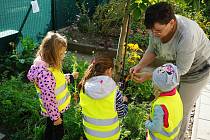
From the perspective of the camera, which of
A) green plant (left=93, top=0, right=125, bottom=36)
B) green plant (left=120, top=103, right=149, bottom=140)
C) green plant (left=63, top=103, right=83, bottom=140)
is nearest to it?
green plant (left=63, top=103, right=83, bottom=140)

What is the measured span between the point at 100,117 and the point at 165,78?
646 mm

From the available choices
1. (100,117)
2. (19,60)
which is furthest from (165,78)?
(19,60)

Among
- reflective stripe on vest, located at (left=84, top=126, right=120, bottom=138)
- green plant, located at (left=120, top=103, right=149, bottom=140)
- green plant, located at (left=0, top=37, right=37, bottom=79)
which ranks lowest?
green plant, located at (left=120, top=103, right=149, bottom=140)

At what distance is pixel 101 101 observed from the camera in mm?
2592

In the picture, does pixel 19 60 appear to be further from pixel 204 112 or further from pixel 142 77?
pixel 204 112

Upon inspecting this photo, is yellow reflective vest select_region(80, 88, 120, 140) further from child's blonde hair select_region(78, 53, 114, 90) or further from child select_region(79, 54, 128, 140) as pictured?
child's blonde hair select_region(78, 53, 114, 90)

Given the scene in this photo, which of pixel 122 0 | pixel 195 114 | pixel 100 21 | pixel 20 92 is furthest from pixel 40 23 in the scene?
pixel 195 114

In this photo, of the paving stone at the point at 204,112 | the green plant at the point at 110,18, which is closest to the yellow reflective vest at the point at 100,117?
the paving stone at the point at 204,112

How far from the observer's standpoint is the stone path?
13.0ft

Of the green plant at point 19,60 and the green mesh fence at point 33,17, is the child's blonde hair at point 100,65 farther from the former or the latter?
the green mesh fence at point 33,17

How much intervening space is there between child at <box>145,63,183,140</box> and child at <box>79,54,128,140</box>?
12.6 inches

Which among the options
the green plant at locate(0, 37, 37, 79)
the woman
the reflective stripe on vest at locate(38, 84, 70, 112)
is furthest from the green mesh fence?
the woman

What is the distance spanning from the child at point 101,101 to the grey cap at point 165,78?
1.21 feet

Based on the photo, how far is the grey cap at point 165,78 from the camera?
2457mm
